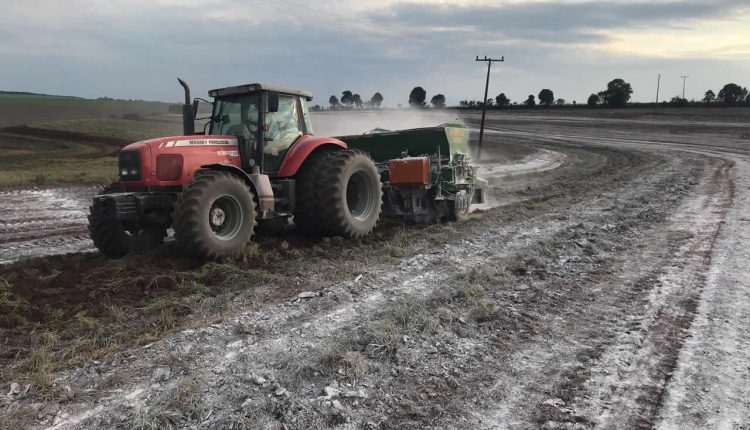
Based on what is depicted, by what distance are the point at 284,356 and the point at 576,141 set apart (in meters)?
33.7

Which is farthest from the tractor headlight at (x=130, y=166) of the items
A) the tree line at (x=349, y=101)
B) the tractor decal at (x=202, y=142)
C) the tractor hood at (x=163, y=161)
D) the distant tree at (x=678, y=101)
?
the distant tree at (x=678, y=101)

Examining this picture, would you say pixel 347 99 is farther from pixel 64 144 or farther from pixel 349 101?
pixel 64 144

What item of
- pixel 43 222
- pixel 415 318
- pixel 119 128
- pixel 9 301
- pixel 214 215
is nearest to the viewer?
pixel 415 318

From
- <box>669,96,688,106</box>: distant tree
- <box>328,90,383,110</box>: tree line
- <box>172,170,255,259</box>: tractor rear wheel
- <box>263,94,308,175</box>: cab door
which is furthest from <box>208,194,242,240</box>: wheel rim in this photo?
<box>669,96,688,106</box>: distant tree

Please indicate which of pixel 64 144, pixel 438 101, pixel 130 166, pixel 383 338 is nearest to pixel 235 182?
pixel 130 166

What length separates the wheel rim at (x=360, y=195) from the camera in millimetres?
8359

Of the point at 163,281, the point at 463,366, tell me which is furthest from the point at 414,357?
the point at 163,281

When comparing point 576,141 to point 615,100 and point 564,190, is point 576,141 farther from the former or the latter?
point 615,100

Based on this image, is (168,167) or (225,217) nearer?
(168,167)

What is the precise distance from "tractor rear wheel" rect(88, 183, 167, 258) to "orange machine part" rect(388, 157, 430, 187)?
391cm

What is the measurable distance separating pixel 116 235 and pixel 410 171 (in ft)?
15.0

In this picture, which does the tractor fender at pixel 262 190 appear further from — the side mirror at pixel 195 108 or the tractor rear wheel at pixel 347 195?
the side mirror at pixel 195 108

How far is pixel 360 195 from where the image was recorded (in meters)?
8.45

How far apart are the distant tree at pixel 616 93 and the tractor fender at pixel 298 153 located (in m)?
60.0
